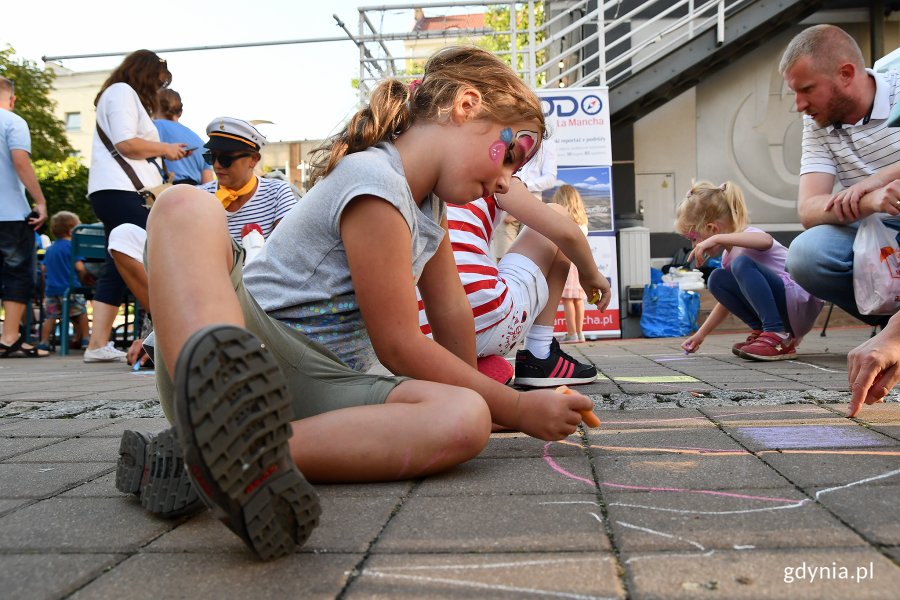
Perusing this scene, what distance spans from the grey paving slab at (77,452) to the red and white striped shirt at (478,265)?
1065 millimetres

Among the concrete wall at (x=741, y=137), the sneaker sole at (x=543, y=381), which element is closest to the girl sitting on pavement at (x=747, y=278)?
the sneaker sole at (x=543, y=381)

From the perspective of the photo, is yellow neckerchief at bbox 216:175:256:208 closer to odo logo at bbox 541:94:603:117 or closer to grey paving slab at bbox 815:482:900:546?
grey paving slab at bbox 815:482:900:546

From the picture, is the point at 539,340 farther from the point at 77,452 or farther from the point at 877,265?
the point at 77,452

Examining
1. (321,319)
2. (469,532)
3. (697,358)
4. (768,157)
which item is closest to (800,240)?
(697,358)

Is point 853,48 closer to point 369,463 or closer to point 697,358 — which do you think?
point 697,358

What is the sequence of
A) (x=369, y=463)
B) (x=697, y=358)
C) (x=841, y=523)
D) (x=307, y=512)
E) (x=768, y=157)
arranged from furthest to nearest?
1. (x=768, y=157)
2. (x=697, y=358)
3. (x=369, y=463)
4. (x=841, y=523)
5. (x=307, y=512)

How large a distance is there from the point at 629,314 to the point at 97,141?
5.80 metres

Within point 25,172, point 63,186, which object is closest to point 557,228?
point 25,172

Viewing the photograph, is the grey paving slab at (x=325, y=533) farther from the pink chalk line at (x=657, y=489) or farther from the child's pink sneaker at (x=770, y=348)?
the child's pink sneaker at (x=770, y=348)

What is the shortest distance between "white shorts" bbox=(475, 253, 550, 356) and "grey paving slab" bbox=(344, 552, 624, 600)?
179 cm

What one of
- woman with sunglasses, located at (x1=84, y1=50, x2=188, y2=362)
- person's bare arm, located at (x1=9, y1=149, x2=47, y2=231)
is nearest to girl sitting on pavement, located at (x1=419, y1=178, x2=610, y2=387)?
woman with sunglasses, located at (x1=84, y1=50, x2=188, y2=362)

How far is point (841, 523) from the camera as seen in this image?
4.25ft

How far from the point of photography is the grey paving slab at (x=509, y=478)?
1.61 meters

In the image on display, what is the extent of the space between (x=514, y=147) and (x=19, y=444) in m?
1.71
